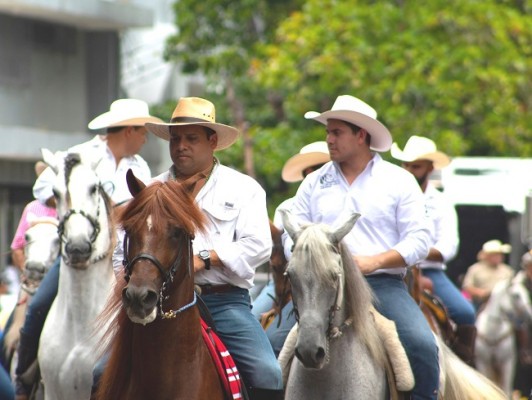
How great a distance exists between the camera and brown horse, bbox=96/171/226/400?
6.67m

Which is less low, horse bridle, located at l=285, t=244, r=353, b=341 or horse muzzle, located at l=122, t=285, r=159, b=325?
horse muzzle, located at l=122, t=285, r=159, b=325

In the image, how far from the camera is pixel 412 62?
2628 cm

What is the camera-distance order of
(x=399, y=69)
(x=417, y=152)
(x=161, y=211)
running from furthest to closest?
(x=399, y=69) → (x=417, y=152) → (x=161, y=211)

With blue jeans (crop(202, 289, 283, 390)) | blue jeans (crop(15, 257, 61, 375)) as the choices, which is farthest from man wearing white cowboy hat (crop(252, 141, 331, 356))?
blue jeans (crop(202, 289, 283, 390))

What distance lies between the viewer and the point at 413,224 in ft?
30.1

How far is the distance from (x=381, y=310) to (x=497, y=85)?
1830 centimetres

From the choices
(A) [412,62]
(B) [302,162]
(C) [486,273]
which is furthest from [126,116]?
(A) [412,62]

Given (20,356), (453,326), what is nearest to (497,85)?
(453,326)

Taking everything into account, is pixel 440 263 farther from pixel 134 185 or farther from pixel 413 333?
pixel 134 185

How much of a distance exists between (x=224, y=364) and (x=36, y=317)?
3210 millimetres

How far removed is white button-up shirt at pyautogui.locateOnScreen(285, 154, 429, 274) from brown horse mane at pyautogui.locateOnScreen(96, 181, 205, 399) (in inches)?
87.8

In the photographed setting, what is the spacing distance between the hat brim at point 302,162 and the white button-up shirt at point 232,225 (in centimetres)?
436

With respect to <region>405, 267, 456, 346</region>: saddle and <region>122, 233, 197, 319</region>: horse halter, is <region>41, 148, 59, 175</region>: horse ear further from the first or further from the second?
<region>405, 267, 456, 346</region>: saddle

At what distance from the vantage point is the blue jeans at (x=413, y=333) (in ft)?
29.4
